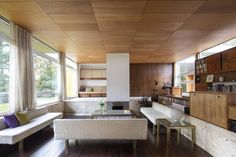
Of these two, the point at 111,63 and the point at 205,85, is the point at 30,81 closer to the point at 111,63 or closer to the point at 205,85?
the point at 111,63

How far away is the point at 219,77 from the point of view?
571 cm

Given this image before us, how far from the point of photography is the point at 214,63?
18.4 ft

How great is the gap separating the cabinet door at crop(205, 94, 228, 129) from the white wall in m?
4.11

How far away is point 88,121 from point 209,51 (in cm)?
568

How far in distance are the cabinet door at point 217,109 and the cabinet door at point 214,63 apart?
199cm

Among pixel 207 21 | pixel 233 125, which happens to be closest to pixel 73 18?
pixel 207 21

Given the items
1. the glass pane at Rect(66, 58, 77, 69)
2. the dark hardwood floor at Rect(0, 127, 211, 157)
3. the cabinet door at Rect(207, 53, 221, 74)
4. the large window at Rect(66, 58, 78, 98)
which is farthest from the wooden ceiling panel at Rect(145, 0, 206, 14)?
the large window at Rect(66, 58, 78, 98)

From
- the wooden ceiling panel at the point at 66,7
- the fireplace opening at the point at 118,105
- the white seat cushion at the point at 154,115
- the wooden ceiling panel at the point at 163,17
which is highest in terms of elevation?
the wooden ceiling panel at the point at 66,7

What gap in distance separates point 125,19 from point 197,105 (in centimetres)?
246

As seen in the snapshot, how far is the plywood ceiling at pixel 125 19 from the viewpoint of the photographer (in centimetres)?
316

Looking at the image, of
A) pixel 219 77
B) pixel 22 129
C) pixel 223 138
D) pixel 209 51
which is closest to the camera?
pixel 223 138

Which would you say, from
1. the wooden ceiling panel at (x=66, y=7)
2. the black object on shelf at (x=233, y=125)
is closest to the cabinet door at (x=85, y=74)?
the wooden ceiling panel at (x=66, y=7)

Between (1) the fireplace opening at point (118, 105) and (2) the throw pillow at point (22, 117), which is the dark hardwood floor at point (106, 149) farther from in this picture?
(1) the fireplace opening at point (118, 105)

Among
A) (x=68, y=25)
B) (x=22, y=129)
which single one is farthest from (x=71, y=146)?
(x=68, y=25)
